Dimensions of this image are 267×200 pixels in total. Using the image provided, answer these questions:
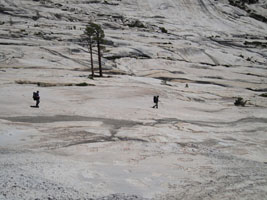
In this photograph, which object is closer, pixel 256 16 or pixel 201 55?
pixel 201 55

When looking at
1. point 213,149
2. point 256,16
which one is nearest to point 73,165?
point 213,149

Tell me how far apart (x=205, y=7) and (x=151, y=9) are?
78.9 ft

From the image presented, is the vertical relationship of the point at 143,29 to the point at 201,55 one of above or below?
Result: above

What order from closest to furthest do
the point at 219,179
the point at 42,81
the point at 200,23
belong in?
the point at 219,179 → the point at 42,81 → the point at 200,23

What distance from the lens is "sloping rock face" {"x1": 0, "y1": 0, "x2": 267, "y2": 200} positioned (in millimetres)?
7531

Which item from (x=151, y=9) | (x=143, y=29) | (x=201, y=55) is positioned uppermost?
(x=151, y=9)

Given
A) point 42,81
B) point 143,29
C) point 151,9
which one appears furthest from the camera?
point 151,9

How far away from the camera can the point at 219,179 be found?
27.2 feet

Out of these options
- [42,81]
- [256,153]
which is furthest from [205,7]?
[256,153]

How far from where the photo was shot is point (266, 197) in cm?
705

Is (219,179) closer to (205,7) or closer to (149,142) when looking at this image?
(149,142)

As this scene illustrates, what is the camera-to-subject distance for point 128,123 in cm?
1566

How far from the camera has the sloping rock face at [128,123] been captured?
24.7 ft

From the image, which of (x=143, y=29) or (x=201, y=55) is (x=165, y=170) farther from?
(x=143, y=29)
